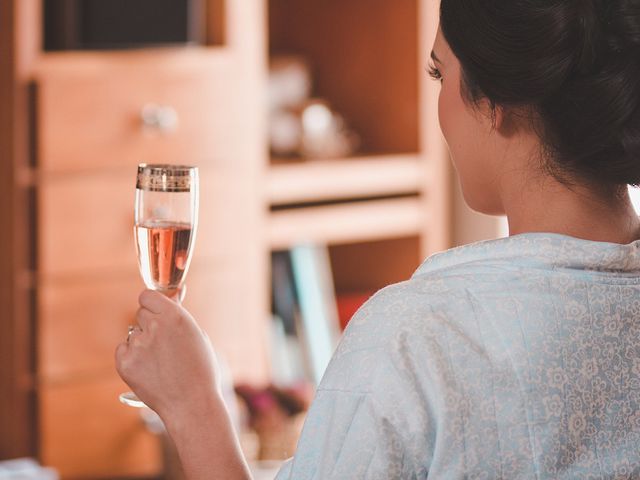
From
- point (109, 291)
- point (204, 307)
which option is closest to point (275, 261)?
point (204, 307)

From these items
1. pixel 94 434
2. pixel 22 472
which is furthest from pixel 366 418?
pixel 94 434

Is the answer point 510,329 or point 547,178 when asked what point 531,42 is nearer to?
point 547,178

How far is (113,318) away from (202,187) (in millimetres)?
369

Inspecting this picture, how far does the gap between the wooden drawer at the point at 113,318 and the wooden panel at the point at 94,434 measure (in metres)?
0.04

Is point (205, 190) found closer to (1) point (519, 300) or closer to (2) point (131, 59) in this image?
(2) point (131, 59)

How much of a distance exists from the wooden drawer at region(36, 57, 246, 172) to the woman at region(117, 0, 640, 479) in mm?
1634

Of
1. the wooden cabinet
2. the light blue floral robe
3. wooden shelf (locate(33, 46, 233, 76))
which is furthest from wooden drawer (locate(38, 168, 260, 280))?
the light blue floral robe

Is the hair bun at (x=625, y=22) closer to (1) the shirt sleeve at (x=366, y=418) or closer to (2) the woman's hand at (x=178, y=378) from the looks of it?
(1) the shirt sleeve at (x=366, y=418)

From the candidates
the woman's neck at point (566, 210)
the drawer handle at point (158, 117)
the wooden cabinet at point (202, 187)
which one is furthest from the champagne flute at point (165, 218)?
the drawer handle at point (158, 117)

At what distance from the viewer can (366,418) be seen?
91 cm

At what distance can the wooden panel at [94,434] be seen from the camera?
103 inches

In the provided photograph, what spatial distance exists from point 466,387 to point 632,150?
9.5 inches

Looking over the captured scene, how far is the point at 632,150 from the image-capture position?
974 millimetres

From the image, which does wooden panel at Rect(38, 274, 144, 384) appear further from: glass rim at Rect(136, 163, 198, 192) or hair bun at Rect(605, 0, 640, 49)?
hair bun at Rect(605, 0, 640, 49)
